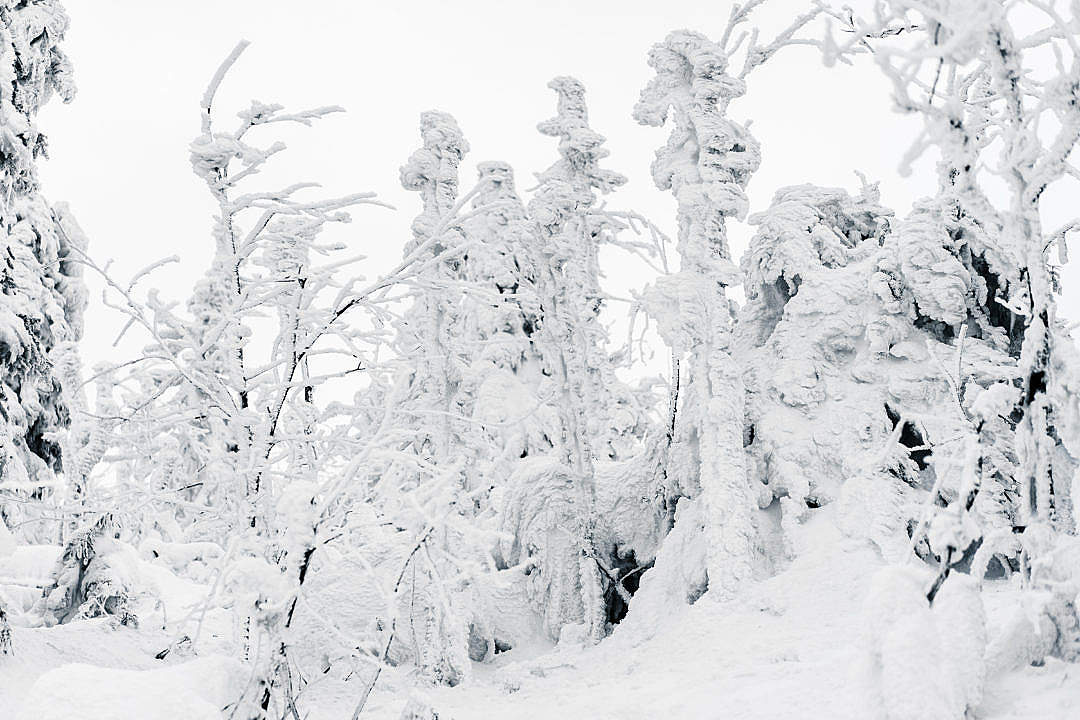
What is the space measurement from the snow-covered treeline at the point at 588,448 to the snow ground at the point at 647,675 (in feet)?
0.13

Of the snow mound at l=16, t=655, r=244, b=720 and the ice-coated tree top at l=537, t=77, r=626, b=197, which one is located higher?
the ice-coated tree top at l=537, t=77, r=626, b=197

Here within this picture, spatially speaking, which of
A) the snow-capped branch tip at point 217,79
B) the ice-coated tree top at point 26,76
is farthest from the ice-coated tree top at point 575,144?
the snow-capped branch tip at point 217,79

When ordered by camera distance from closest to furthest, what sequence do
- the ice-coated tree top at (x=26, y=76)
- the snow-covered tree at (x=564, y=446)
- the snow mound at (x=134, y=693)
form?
1. the snow mound at (x=134, y=693)
2. the ice-coated tree top at (x=26, y=76)
3. the snow-covered tree at (x=564, y=446)

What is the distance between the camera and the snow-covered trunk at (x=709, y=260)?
11930 millimetres

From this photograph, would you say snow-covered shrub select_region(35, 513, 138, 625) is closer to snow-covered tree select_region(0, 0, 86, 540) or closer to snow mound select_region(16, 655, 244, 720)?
snow-covered tree select_region(0, 0, 86, 540)

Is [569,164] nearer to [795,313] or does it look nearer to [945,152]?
[795,313]

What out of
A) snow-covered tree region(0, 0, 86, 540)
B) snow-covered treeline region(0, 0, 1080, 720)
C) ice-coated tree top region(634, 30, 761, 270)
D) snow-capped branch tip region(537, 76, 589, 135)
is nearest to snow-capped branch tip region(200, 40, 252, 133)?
snow-covered treeline region(0, 0, 1080, 720)

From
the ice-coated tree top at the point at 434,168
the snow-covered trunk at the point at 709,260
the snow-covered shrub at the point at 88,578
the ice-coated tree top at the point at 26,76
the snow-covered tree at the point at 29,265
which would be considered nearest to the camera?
the snow-covered tree at the point at 29,265

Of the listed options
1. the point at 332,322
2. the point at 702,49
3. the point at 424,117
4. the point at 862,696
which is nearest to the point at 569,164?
the point at 702,49

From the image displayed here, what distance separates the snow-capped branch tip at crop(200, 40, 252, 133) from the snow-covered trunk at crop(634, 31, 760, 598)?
8351 mm

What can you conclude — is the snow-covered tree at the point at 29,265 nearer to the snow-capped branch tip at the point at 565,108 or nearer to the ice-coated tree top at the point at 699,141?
the snow-capped branch tip at the point at 565,108

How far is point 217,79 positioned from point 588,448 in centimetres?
941

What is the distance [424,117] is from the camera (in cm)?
1820

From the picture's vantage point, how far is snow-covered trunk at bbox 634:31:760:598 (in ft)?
39.1
